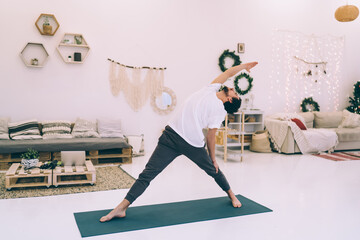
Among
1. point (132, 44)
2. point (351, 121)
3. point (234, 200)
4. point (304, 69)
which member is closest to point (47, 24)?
point (132, 44)

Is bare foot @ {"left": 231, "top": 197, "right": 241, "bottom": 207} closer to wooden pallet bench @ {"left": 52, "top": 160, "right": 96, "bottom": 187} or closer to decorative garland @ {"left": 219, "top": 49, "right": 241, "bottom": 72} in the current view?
wooden pallet bench @ {"left": 52, "top": 160, "right": 96, "bottom": 187}

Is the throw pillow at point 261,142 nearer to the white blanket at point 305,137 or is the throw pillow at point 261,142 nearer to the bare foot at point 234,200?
the white blanket at point 305,137

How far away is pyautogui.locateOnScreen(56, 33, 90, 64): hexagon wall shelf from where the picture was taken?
5.76 meters

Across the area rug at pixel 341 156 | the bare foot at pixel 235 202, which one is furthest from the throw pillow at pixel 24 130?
the area rug at pixel 341 156

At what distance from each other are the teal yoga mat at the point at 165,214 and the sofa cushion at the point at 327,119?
15.6 feet

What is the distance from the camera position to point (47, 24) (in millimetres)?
5566

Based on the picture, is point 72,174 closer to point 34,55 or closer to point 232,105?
point 232,105

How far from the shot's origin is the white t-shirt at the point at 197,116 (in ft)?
9.19

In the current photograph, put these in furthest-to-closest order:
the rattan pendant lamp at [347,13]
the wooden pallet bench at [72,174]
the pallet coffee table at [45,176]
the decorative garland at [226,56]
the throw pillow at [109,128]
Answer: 1. the decorative garland at [226,56]
2. the rattan pendant lamp at [347,13]
3. the throw pillow at [109,128]
4. the wooden pallet bench at [72,174]
5. the pallet coffee table at [45,176]

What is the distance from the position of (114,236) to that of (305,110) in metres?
6.31

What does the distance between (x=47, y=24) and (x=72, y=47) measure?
1.79 feet

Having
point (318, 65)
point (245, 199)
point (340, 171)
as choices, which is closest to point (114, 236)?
point (245, 199)

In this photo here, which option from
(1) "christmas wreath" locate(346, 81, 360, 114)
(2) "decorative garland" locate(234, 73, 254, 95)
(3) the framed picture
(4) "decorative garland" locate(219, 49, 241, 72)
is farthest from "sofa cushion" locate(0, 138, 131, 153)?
(1) "christmas wreath" locate(346, 81, 360, 114)

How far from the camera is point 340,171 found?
16.8 ft
